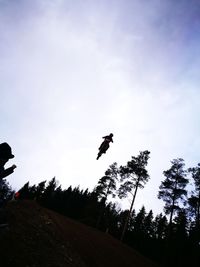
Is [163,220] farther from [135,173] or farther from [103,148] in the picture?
[103,148]

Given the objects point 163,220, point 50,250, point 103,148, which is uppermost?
point 163,220

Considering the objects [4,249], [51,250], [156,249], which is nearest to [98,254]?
[51,250]

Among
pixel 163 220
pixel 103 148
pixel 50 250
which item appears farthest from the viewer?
pixel 163 220

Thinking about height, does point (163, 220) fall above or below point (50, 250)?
above

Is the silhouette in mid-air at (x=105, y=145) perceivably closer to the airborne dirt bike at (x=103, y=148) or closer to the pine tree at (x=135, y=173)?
the airborne dirt bike at (x=103, y=148)

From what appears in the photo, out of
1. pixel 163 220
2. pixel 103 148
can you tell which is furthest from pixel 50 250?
pixel 163 220

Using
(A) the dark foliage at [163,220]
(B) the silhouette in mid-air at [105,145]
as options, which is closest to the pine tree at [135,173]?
(A) the dark foliage at [163,220]

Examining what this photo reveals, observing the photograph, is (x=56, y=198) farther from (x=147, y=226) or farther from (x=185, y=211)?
(x=185, y=211)

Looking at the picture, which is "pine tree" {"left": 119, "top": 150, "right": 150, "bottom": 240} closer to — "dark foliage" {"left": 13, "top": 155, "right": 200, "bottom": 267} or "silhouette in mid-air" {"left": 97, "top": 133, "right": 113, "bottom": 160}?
"dark foliage" {"left": 13, "top": 155, "right": 200, "bottom": 267}

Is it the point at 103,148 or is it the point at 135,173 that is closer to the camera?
the point at 103,148

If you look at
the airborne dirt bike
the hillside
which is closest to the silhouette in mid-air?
the airborne dirt bike

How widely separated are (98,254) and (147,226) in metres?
45.0

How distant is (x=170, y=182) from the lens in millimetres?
28859

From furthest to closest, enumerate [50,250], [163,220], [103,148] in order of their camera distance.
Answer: [163,220] → [50,250] → [103,148]
